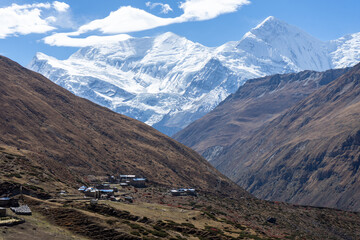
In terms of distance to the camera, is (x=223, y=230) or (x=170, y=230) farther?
(x=223, y=230)

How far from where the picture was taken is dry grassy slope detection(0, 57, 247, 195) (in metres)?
141

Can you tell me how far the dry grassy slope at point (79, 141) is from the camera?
141375 mm

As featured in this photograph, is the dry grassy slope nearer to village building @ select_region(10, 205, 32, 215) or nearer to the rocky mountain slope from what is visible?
the rocky mountain slope

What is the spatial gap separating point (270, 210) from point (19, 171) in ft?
215

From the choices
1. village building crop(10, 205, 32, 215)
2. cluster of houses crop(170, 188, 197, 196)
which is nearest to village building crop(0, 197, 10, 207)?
village building crop(10, 205, 32, 215)

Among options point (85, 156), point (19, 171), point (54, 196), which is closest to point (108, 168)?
point (85, 156)

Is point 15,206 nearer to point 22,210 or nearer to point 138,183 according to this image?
point 22,210

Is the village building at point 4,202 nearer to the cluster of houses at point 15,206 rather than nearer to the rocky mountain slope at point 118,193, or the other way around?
the cluster of houses at point 15,206

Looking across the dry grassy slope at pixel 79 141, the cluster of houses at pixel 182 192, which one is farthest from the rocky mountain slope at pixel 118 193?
the cluster of houses at pixel 182 192

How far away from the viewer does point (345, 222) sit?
127m

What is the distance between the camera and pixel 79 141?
526 feet

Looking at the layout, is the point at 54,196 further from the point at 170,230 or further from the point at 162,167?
the point at 162,167

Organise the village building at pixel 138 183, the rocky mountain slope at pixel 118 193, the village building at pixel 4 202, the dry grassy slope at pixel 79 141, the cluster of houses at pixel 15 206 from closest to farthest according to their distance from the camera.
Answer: the cluster of houses at pixel 15 206 → the village building at pixel 4 202 → the rocky mountain slope at pixel 118 193 → the village building at pixel 138 183 → the dry grassy slope at pixel 79 141

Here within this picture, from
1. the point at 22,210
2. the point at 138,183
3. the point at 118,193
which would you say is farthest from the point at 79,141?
the point at 22,210
